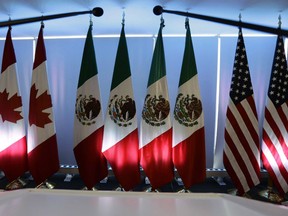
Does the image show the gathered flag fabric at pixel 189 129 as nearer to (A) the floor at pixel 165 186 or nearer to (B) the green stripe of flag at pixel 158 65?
(B) the green stripe of flag at pixel 158 65

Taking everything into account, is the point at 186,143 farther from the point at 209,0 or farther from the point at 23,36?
the point at 23,36

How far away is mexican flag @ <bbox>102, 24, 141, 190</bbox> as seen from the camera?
8.89 ft

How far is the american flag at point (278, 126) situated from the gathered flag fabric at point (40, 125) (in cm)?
237

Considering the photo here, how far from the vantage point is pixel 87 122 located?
9.07 feet

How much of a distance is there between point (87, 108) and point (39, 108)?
52 cm

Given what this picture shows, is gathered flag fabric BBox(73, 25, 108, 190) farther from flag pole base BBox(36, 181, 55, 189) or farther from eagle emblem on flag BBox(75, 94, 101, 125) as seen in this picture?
flag pole base BBox(36, 181, 55, 189)

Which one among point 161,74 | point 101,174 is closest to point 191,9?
point 161,74

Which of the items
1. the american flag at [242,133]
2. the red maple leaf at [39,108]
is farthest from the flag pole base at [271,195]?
the red maple leaf at [39,108]

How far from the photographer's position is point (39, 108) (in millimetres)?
2754

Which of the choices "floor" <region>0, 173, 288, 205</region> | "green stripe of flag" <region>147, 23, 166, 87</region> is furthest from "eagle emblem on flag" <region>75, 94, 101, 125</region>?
"floor" <region>0, 173, 288, 205</region>

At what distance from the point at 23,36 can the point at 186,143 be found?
2566mm

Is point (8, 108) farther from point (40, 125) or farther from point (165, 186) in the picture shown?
point (165, 186)

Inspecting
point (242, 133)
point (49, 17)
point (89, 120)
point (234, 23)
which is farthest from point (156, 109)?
point (49, 17)

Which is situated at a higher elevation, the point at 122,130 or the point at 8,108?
the point at 8,108
